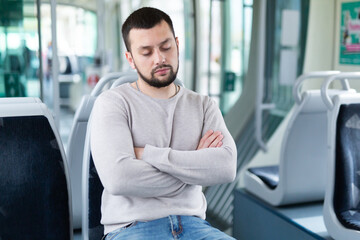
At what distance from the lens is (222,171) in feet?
5.90

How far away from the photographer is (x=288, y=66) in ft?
14.8

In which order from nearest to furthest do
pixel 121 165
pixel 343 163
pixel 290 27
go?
pixel 121 165
pixel 343 163
pixel 290 27

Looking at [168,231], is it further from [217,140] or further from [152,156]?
[217,140]

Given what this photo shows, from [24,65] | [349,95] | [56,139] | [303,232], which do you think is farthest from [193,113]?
[24,65]

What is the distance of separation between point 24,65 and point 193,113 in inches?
78.7

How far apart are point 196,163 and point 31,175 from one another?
0.66m

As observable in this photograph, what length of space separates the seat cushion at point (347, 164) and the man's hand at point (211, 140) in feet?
2.95

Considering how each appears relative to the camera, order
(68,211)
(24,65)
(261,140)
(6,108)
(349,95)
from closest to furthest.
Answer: (6,108) < (68,211) < (349,95) < (24,65) < (261,140)

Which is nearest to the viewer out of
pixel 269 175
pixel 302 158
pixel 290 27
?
pixel 302 158

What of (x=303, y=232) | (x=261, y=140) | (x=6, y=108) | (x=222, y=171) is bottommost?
(x=303, y=232)

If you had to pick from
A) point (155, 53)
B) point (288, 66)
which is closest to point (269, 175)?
point (288, 66)

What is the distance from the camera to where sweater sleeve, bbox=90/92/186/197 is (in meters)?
1.70

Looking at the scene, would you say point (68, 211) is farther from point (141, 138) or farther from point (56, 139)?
point (141, 138)

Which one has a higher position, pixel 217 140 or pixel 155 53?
pixel 155 53
